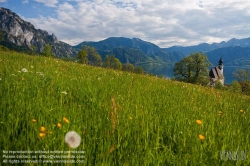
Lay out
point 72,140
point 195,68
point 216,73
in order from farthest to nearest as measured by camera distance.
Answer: point 216,73 < point 195,68 < point 72,140

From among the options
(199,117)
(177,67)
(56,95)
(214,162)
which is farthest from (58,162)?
(177,67)

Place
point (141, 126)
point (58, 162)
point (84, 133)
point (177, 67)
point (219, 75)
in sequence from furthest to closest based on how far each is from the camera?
point (219, 75) < point (177, 67) < point (141, 126) < point (84, 133) < point (58, 162)

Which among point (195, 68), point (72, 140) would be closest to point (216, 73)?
point (195, 68)

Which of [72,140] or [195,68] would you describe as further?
[195,68]

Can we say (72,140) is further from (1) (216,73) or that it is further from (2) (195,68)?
(1) (216,73)

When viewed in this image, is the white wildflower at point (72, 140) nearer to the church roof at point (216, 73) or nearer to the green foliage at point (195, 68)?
the green foliage at point (195, 68)

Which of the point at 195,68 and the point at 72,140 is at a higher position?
the point at 195,68

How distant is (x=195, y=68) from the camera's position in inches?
3654

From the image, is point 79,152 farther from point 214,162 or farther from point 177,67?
point 177,67

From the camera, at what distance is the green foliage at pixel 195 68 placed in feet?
297

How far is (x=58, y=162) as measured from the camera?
1.71 meters

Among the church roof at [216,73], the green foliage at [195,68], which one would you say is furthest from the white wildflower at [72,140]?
the church roof at [216,73]

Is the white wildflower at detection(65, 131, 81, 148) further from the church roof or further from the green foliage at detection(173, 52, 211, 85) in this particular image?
the church roof

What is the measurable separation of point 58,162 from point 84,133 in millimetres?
730
